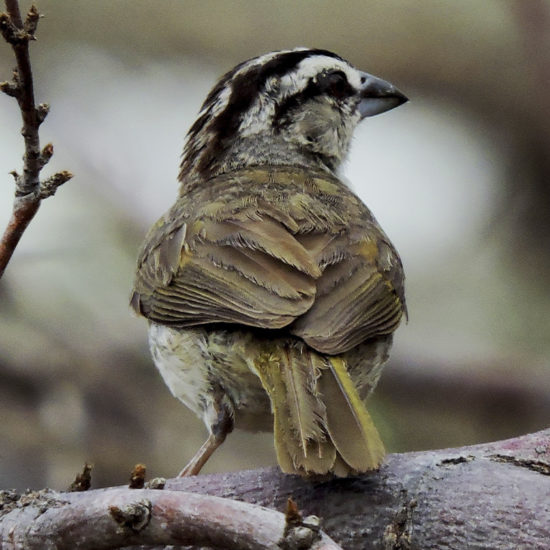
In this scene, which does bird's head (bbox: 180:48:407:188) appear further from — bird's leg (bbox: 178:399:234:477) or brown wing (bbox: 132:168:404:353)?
bird's leg (bbox: 178:399:234:477)

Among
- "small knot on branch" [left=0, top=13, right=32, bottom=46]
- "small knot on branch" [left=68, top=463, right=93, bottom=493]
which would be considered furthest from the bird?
"small knot on branch" [left=0, top=13, right=32, bottom=46]

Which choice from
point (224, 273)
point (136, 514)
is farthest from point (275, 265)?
point (136, 514)

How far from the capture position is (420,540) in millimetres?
3037

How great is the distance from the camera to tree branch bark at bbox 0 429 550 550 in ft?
9.40

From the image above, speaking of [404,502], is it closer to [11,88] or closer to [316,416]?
[316,416]

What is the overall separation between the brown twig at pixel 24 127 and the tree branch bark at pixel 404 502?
0.72 metres

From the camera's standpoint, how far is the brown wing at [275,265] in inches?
143

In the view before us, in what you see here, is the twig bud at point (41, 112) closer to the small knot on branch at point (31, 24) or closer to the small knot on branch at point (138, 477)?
the small knot on branch at point (31, 24)

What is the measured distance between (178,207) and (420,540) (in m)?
2.37

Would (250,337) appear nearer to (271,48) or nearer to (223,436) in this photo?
(223,436)

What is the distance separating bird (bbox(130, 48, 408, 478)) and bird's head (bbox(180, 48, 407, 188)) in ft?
0.04

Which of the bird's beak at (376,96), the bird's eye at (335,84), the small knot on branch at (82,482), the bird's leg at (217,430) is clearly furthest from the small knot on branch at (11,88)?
the bird's beak at (376,96)

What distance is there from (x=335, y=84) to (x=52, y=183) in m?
2.91

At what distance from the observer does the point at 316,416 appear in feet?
10.6
